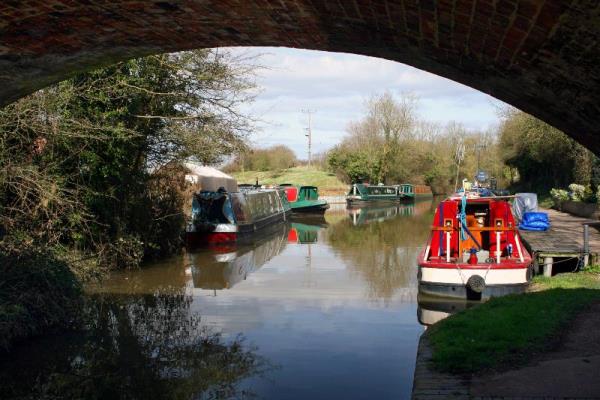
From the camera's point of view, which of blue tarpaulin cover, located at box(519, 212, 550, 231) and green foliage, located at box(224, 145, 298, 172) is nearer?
blue tarpaulin cover, located at box(519, 212, 550, 231)

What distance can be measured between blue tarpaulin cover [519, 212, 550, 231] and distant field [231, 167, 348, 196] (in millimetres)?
33951

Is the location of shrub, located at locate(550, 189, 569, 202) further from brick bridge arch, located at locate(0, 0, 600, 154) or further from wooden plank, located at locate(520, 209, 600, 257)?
brick bridge arch, located at locate(0, 0, 600, 154)

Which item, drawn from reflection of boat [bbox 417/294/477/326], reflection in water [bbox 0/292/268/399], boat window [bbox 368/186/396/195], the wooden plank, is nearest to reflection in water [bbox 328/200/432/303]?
reflection of boat [bbox 417/294/477/326]

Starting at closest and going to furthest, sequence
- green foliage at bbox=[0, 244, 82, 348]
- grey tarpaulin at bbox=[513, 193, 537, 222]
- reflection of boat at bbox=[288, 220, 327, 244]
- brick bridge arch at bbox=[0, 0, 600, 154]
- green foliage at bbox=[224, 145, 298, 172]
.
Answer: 1. brick bridge arch at bbox=[0, 0, 600, 154]
2. green foliage at bbox=[0, 244, 82, 348]
3. grey tarpaulin at bbox=[513, 193, 537, 222]
4. reflection of boat at bbox=[288, 220, 327, 244]
5. green foliage at bbox=[224, 145, 298, 172]

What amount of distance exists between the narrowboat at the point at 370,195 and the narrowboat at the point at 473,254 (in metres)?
30.6

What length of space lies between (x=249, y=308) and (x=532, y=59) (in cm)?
891

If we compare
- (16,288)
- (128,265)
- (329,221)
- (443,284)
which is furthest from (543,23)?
(329,221)

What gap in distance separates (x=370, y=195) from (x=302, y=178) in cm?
963

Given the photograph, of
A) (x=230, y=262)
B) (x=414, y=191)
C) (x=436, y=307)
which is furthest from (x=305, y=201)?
(x=436, y=307)

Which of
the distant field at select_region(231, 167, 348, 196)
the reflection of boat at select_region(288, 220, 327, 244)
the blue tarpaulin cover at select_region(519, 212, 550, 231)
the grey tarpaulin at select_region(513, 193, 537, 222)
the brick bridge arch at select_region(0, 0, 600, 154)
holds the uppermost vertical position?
the brick bridge arch at select_region(0, 0, 600, 154)

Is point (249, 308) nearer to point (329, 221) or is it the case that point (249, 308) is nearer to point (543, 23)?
point (543, 23)

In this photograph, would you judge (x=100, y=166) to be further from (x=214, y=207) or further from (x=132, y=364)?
(x=214, y=207)

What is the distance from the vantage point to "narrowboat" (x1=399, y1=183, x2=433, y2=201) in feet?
174

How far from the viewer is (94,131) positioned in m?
12.1
